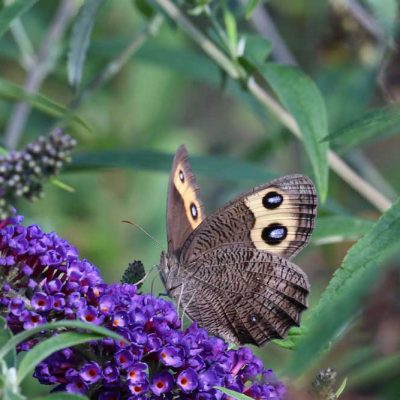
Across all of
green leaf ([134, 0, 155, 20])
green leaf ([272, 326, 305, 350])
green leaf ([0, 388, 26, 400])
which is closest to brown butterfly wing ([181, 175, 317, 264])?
green leaf ([272, 326, 305, 350])

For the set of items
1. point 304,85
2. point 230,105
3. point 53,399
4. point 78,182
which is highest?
point 230,105

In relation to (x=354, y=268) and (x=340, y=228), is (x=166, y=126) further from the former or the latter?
(x=354, y=268)

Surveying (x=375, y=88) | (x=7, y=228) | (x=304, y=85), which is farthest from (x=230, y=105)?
(x=7, y=228)

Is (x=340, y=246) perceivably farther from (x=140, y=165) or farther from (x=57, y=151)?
(x=57, y=151)

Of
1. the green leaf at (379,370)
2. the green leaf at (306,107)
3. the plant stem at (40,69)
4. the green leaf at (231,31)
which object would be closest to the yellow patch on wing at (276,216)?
the green leaf at (306,107)

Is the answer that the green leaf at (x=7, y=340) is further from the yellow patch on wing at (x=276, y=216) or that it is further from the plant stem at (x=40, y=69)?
the plant stem at (x=40, y=69)

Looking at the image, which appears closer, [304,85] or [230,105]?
[304,85]

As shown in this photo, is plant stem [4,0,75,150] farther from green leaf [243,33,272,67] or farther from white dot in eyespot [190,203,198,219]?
white dot in eyespot [190,203,198,219]
